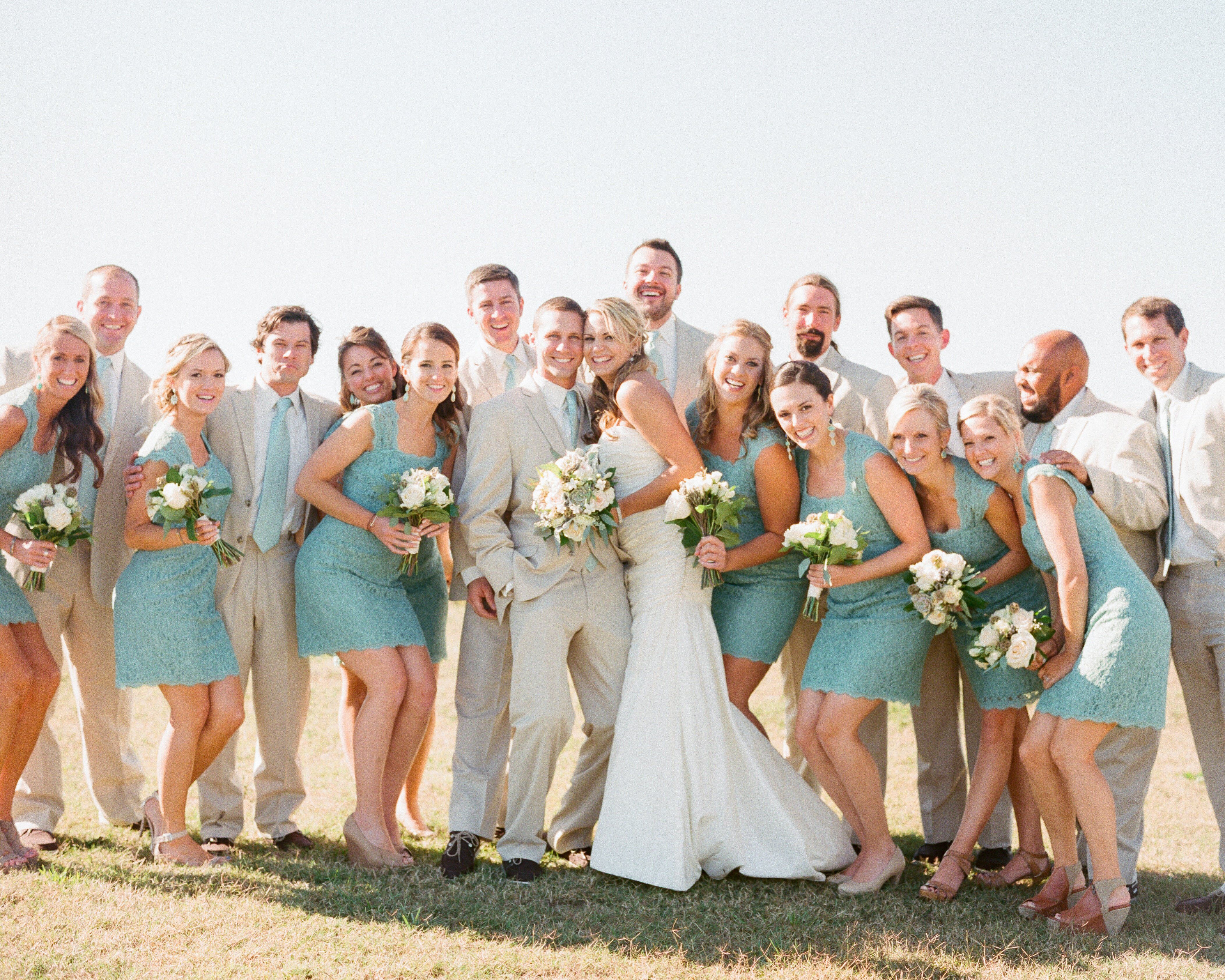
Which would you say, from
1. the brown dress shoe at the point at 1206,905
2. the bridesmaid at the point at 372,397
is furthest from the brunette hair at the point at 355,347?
the brown dress shoe at the point at 1206,905

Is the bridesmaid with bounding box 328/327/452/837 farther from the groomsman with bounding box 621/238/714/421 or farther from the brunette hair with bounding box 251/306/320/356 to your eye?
the groomsman with bounding box 621/238/714/421

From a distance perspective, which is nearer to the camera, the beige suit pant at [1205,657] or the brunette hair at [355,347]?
the beige suit pant at [1205,657]

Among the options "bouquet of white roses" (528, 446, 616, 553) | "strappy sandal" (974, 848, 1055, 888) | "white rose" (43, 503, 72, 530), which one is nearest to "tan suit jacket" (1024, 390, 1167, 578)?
"strappy sandal" (974, 848, 1055, 888)

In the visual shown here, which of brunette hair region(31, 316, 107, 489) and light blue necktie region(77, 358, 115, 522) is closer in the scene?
brunette hair region(31, 316, 107, 489)

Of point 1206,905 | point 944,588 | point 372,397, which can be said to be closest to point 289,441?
point 372,397

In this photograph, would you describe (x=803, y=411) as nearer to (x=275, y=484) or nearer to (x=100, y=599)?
(x=275, y=484)

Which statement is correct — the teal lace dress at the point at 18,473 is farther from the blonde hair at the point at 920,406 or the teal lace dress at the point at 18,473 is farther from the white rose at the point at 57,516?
the blonde hair at the point at 920,406

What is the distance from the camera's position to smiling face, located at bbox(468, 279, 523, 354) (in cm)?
806

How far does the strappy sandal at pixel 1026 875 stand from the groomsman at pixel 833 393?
2.88ft

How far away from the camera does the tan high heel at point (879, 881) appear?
629cm

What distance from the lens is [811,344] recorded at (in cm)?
794

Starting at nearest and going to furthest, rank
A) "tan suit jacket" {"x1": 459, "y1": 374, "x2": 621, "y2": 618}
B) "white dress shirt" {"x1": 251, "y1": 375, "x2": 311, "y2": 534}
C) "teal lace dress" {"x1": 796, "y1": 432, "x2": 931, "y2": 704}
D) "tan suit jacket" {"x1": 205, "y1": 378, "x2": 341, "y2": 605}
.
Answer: "teal lace dress" {"x1": 796, "y1": 432, "x2": 931, "y2": 704} → "tan suit jacket" {"x1": 459, "y1": 374, "x2": 621, "y2": 618} → "tan suit jacket" {"x1": 205, "y1": 378, "x2": 341, "y2": 605} → "white dress shirt" {"x1": 251, "y1": 375, "x2": 311, "y2": 534}

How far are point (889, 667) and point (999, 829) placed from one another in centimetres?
175

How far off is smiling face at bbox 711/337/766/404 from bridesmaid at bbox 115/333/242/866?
3112 millimetres
